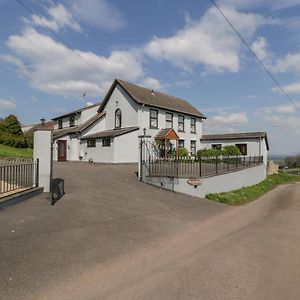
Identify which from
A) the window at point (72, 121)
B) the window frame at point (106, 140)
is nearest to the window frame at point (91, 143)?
the window frame at point (106, 140)

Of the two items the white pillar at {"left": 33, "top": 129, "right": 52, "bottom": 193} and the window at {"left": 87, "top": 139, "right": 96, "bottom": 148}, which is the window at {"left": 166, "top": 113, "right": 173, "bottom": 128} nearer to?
the window at {"left": 87, "top": 139, "right": 96, "bottom": 148}

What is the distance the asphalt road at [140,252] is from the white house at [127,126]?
17732 mm

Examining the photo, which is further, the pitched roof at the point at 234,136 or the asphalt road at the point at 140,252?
the pitched roof at the point at 234,136

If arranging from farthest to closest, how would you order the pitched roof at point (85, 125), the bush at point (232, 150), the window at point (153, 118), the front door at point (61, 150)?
the front door at point (61, 150), the bush at point (232, 150), the pitched roof at point (85, 125), the window at point (153, 118)

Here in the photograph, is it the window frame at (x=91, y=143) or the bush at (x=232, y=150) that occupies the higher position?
the window frame at (x=91, y=143)

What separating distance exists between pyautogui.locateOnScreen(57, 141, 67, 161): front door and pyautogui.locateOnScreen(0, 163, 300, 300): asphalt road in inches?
955

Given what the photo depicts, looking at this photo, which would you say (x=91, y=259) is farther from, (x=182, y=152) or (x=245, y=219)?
(x=182, y=152)

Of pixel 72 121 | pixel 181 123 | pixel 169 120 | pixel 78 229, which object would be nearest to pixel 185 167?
pixel 78 229

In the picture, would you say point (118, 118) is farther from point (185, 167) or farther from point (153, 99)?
Answer: point (185, 167)

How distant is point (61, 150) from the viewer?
120ft

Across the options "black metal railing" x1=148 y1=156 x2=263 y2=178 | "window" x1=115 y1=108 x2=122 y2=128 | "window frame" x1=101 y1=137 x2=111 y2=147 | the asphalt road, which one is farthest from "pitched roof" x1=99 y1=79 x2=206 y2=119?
the asphalt road

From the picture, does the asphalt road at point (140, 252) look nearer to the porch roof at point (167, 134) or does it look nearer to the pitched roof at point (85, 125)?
the porch roof at point (167, 134)

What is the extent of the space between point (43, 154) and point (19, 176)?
121 cm

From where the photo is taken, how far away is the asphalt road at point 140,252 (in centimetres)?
523
